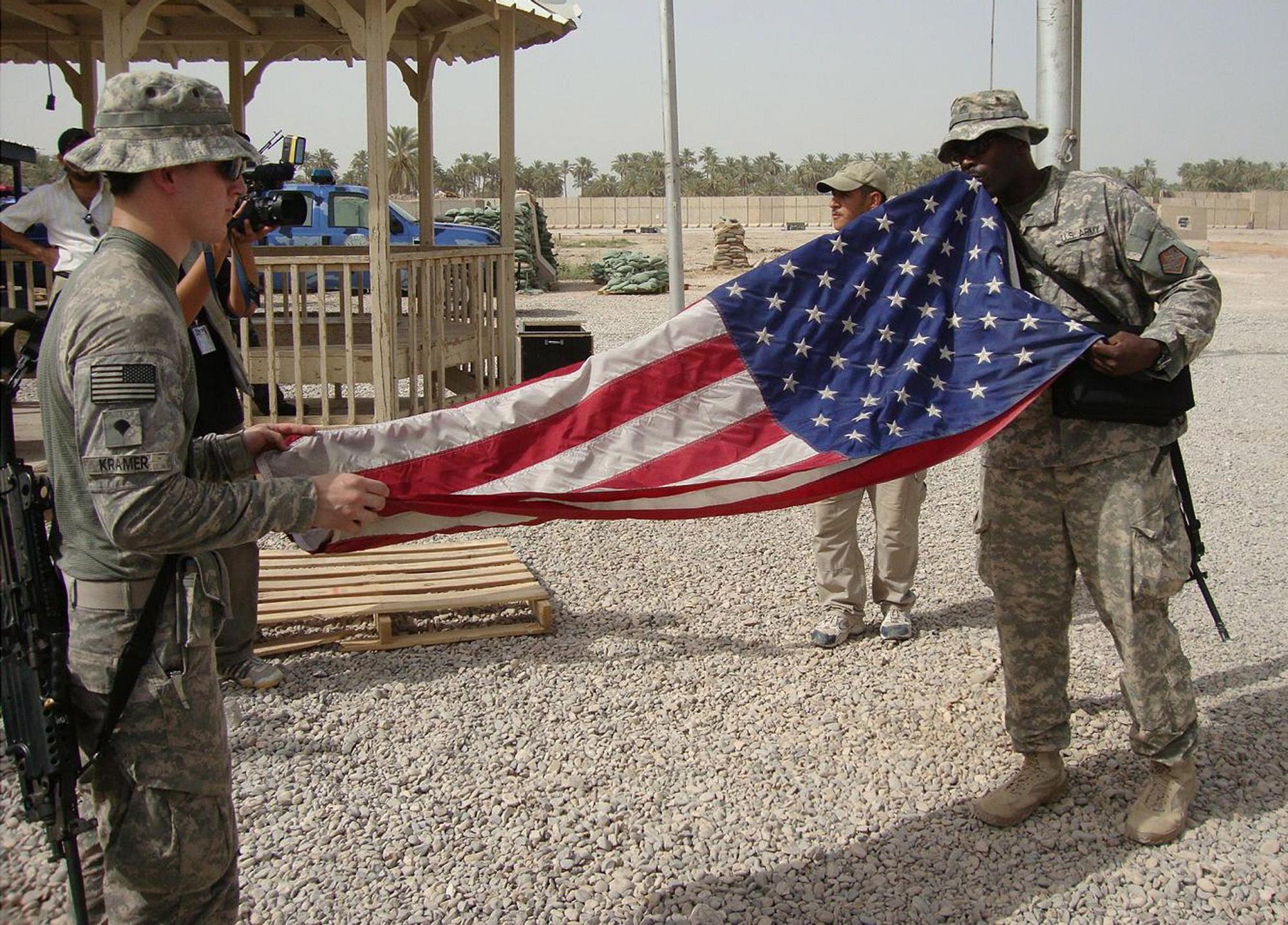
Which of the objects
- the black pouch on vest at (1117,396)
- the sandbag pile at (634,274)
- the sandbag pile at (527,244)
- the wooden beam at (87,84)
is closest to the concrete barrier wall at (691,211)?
the sandbag pile at (527,244)

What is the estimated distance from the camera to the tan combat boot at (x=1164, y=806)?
138 inches

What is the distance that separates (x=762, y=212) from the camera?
213 ft

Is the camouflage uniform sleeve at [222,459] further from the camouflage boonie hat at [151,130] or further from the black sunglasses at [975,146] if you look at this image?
the black sunglasses at [975,146]

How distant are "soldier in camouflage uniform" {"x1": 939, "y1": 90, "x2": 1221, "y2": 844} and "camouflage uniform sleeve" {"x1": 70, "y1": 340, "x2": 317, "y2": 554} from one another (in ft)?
8.03

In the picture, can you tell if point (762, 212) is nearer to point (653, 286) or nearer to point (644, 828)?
point (653, 286)

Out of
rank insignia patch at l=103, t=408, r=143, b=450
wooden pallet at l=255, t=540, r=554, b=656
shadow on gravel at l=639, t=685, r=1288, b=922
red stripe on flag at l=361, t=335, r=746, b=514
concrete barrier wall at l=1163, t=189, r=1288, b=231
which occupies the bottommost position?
shadow on gravel at l=639, t=685, r=1288, b=922

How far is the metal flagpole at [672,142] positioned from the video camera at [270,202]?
8.92 metres

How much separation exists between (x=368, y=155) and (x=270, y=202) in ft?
13.5

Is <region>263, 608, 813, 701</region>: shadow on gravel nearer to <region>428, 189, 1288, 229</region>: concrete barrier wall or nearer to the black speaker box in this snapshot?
the black speaker box

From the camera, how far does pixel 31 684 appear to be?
2207 mm

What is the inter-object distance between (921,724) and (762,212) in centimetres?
6263

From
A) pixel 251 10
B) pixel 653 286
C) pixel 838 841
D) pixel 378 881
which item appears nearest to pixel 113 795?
pixel 378 881

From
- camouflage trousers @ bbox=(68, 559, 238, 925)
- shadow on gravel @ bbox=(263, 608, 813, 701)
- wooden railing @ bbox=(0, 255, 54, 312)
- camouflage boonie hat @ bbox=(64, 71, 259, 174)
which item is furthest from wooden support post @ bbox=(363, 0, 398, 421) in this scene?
camouflage trousers @ bbox=(68, 559, 238, 925)

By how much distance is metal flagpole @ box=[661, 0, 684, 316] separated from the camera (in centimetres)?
1325
